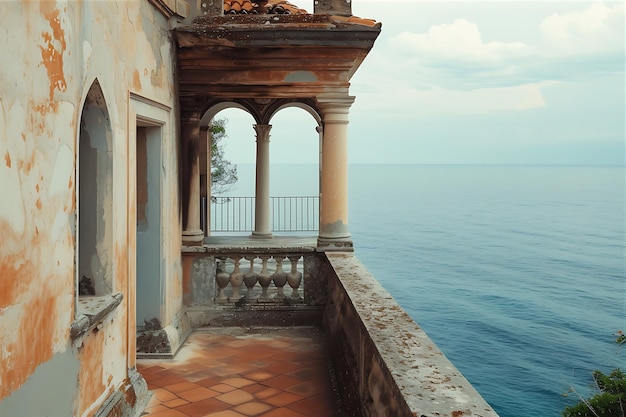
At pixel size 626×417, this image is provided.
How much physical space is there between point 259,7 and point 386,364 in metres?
5.69

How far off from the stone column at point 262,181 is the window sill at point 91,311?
6.50m

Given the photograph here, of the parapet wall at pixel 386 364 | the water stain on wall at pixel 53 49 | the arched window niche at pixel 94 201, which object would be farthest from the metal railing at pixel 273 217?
the water stain on wall at pixel 53 49

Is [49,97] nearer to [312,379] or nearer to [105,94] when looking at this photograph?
[105,94]

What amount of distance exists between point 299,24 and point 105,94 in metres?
3.09

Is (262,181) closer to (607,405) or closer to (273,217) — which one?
(607,405)

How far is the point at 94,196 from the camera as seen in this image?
481cm

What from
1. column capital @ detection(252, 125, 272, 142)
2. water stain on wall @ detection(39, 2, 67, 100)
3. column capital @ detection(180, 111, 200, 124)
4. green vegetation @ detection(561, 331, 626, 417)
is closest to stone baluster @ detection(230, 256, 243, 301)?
column capital @ detection(180, 111, 200, 124)

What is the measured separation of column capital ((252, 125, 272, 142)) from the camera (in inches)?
442

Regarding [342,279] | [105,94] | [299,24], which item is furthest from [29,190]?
[299,24]

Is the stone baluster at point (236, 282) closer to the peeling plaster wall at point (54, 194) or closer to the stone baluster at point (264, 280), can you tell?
the stone baluster at point (264, 280)

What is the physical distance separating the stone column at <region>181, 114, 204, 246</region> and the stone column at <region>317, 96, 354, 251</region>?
1497mm

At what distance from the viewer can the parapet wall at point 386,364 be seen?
9.88 feet

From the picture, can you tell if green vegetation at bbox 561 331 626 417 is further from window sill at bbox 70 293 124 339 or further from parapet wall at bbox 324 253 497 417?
window sill at bbox 70 293 124 339

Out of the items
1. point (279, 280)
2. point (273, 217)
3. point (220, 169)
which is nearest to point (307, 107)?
point (279, 280)
